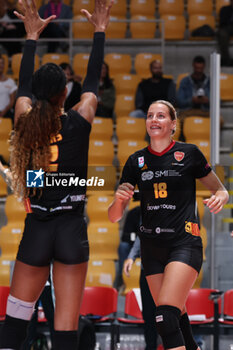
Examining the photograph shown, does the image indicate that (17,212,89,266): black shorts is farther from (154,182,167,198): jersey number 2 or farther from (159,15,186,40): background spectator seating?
(159,15,186,40): background spectator seating

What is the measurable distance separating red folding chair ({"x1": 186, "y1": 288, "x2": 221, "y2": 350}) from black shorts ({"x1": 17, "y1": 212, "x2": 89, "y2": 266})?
305 centimetres

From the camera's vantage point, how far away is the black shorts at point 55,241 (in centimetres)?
357

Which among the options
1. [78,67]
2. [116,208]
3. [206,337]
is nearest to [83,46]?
[78,67]

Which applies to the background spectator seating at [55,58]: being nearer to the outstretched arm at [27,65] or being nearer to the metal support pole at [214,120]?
the metal support pole at [214,120]

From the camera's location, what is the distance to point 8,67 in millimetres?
12039

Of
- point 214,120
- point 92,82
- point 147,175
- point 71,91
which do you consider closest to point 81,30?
point 71,91

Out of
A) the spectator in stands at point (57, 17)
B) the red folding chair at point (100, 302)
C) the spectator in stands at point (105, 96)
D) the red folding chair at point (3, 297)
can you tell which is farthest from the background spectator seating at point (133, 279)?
the spectator in stands at point (57, 17)

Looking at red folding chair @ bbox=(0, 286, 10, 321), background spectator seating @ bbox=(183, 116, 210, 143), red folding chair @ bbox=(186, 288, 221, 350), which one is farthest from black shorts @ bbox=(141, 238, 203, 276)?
background spectator seating @ bbox=(183, 116, 210, 143)

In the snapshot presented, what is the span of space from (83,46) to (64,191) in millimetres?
8772

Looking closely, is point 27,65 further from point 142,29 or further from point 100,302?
point 142,29

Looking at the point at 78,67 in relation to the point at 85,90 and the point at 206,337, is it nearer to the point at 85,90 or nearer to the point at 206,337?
the point at 206,337

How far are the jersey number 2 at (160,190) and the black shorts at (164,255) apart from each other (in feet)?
0.94

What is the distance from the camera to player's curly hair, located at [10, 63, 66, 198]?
12.1 feet

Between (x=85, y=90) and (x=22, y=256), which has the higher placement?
(x=85, y=90)
